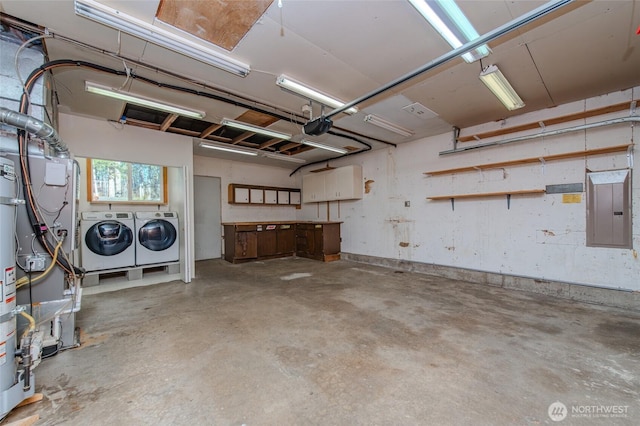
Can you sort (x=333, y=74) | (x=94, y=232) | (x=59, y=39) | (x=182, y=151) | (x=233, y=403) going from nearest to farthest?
(x=233, y=403), (x=59, y=39), (x=333, y=74), (x=94, y=232), (x=182, y=151)

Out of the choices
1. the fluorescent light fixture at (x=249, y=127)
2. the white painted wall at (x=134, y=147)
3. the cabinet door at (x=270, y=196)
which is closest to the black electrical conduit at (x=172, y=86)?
the fluorescent light fixture at (x=249, y=127)

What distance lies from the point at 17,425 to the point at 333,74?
360cm

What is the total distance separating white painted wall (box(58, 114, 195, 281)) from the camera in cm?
379

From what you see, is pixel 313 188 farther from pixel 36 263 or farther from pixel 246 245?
pixel 36 263

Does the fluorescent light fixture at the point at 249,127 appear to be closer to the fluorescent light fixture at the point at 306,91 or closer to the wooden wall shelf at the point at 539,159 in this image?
the fluorescent light fixture at the point at 306,91

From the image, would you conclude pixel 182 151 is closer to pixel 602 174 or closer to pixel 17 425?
pixel 17 425

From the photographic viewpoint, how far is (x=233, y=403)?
1.60 m

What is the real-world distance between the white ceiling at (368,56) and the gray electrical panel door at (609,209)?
1.14 metres

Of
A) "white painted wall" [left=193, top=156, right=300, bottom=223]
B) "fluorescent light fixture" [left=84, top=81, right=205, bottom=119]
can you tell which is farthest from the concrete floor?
"white painted wall" [left=193, top=156, right=300, bottom=223]

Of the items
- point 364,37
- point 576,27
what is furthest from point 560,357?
point 364,37

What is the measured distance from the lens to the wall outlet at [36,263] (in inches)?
78.1

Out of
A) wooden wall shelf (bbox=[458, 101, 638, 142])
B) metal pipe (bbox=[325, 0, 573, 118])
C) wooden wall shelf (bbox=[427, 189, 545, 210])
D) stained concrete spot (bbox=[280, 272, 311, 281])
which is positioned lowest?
stained concrete spot (bbox=[280, 272, 311, 281])

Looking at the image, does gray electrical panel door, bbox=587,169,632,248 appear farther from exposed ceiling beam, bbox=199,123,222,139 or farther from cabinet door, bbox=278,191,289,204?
cabinet door, bbox=278,191,289,204
